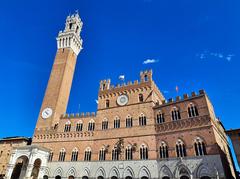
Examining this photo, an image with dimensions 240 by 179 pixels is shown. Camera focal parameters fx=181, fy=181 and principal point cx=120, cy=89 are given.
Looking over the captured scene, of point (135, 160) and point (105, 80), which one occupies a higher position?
point (105, 80)

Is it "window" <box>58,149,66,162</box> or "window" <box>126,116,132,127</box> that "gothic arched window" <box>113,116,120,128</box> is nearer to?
"window" <box>126,116,132,127</box>

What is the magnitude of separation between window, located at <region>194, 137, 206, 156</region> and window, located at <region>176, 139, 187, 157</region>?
1509mm

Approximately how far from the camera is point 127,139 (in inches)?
1101

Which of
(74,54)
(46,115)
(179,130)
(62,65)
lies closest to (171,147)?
(179,130)

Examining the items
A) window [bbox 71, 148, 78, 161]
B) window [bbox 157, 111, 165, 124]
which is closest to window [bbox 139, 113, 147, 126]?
window [bbox 157, 111, 165, 124]

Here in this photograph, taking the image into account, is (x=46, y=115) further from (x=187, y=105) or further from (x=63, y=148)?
(x=187, y=105)

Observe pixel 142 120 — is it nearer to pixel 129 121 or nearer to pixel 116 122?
pixel 129 121

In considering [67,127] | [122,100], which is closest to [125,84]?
[122,100]

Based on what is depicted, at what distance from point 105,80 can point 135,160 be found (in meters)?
16.6

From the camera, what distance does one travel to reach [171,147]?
24172 mm

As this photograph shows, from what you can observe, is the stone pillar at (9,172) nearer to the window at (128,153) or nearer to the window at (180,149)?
the window at (128,153)

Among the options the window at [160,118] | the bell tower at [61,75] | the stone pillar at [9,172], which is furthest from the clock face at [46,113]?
the window at [160,118]

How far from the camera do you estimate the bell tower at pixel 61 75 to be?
35969 millimetres

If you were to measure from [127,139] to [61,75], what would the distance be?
68.8ft
